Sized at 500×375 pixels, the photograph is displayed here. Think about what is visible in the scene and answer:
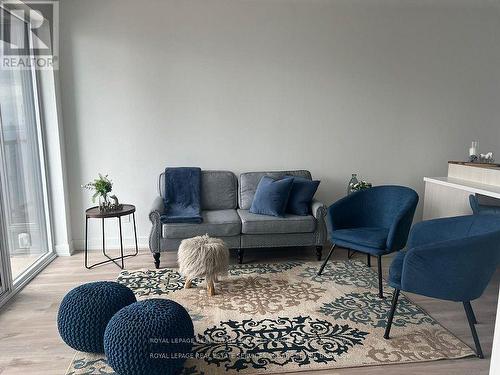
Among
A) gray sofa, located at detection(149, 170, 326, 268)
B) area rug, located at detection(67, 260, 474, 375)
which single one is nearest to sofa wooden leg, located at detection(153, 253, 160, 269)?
gray sofa, located at detection(149, 170, 326, 268)

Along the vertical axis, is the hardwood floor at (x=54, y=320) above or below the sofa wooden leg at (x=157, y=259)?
below

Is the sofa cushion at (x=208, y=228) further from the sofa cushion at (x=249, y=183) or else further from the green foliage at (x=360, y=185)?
the green foliage at (x=360, y=185)

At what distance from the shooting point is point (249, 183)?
4070 mm

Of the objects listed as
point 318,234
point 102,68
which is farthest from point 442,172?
point 102,68

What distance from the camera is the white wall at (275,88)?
12.8ft

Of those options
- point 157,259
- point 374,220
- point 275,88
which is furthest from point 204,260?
point 275,88

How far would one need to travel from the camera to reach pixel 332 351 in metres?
2.24

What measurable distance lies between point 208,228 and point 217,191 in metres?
0.65

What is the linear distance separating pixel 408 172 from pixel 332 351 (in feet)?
9.52

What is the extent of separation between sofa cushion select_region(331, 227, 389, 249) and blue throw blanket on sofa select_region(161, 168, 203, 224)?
149 centimetres

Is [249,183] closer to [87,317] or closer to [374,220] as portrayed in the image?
[374,220]

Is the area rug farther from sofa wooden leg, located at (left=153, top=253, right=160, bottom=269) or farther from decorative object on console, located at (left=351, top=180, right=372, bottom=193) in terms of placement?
decorative object on console, located at (left=351, top=180, right=372, bottom=193)

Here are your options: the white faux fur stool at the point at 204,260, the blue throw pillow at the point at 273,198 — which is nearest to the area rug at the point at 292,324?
the white faux fur stool at the point at 204,260

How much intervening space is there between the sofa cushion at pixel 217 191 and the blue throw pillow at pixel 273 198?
Answer: 0.41 metres
